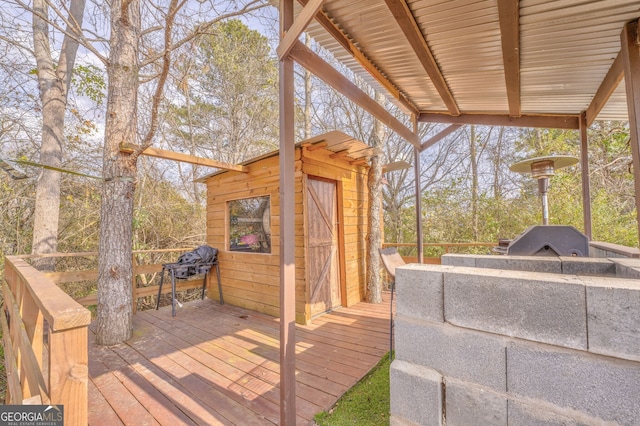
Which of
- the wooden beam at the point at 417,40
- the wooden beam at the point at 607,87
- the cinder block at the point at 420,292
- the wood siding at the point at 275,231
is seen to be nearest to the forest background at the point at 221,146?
the wood siding at the point at 275,231

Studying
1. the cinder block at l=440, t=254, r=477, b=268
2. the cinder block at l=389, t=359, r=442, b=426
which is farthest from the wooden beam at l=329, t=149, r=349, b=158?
the cinder block at l=389, t=359, r=442, b=426

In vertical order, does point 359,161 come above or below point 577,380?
above

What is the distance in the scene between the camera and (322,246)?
13.3ft

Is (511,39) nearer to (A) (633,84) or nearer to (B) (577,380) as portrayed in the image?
(A) (633,84)

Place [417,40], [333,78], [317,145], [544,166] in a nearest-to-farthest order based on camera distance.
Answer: [417,40]
[333,78]
[544,166]
[317,145]

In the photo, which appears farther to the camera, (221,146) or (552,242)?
(221,146)

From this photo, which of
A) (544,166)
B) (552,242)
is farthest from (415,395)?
(544,166)

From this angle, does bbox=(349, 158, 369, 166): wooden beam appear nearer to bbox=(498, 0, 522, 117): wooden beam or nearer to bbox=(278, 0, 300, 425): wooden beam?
bbox=(498, 0, 522, 117): wooden beam

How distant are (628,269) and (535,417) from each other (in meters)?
0.73

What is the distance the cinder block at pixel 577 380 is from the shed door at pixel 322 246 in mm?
2904

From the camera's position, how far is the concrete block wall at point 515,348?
0.79 m

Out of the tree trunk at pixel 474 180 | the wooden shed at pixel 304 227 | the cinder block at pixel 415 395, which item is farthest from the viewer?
the tree trunk at pixel 474 180

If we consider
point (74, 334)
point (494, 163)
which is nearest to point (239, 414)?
point (74, 334)

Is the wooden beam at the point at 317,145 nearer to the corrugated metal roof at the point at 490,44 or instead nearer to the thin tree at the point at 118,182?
the corrugated metal roof at the point at 490,44
